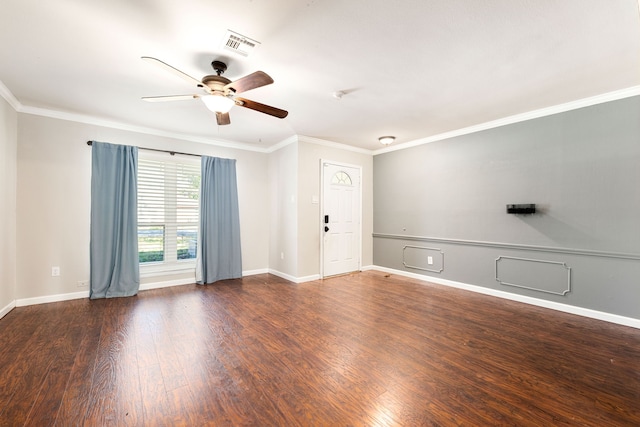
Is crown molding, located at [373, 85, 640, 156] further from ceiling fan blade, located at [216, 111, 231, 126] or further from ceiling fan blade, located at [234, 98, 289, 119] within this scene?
ceiling fan blade, located at [216, 111, 231, 126]

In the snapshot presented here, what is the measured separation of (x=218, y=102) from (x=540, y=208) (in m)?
4.22

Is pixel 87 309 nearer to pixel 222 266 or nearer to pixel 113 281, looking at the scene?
pixel 113 281

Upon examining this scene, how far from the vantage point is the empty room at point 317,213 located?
71.5 inches

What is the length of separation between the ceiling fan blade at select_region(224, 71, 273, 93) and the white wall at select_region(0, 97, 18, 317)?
2.94 meters

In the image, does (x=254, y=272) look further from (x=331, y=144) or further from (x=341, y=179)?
(x=331, y=144)

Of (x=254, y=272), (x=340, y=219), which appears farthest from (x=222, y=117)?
(x=254, y=272)

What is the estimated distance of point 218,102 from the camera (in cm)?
257

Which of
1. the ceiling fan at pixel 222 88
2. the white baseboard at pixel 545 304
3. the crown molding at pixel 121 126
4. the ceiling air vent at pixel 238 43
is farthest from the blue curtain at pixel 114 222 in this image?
the white baseboard at pixel 545 304

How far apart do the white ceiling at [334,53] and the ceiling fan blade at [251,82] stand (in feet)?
0.89

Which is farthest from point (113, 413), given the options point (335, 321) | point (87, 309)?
point (87, 309)

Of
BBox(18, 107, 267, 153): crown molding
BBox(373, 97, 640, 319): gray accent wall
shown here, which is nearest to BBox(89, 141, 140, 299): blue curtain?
BBox(18, 107, 267, 153): crown molding

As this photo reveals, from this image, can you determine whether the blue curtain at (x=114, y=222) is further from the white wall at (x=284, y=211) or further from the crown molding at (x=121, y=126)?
the white wall at (x=284, y=211)

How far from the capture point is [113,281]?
3.88 metres

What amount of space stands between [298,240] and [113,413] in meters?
3.33
